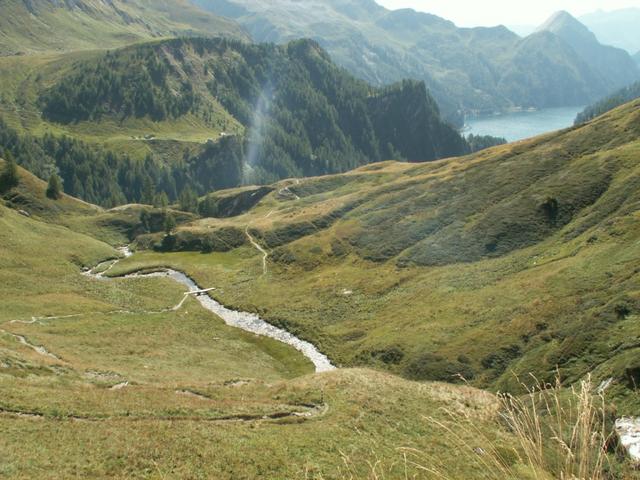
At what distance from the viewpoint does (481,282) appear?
7338 centimetres

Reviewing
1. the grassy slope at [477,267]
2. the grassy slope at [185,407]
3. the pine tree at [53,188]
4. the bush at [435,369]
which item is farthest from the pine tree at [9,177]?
the bush at [435,369]

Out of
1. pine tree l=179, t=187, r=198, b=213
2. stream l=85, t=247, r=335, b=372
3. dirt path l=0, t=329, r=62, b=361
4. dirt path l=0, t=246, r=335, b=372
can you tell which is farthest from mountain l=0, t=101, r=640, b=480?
pine tree l=179, t=187, r=198, b=213

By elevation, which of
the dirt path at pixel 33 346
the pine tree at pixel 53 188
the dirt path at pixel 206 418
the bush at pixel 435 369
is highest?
the dirt path at pixel 206 418

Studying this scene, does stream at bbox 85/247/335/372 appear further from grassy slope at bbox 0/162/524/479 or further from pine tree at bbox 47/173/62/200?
pine tree at bbox 47/173/62/200

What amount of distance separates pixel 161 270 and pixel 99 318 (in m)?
40.8

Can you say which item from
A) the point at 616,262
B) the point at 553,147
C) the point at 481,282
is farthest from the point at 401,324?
the point at 553,147

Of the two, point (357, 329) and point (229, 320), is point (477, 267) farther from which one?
point (229, 320)

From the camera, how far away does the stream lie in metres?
69.4

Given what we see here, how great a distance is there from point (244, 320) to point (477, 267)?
1491 inches

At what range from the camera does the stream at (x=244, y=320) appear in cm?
6944

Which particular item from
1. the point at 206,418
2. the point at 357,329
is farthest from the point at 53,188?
the point at 206,418

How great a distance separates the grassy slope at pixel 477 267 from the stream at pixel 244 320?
6.45ft

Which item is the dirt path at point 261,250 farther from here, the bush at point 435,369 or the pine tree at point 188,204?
the pine tree at point 188,204

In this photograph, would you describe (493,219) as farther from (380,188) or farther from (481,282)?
(380,188)
